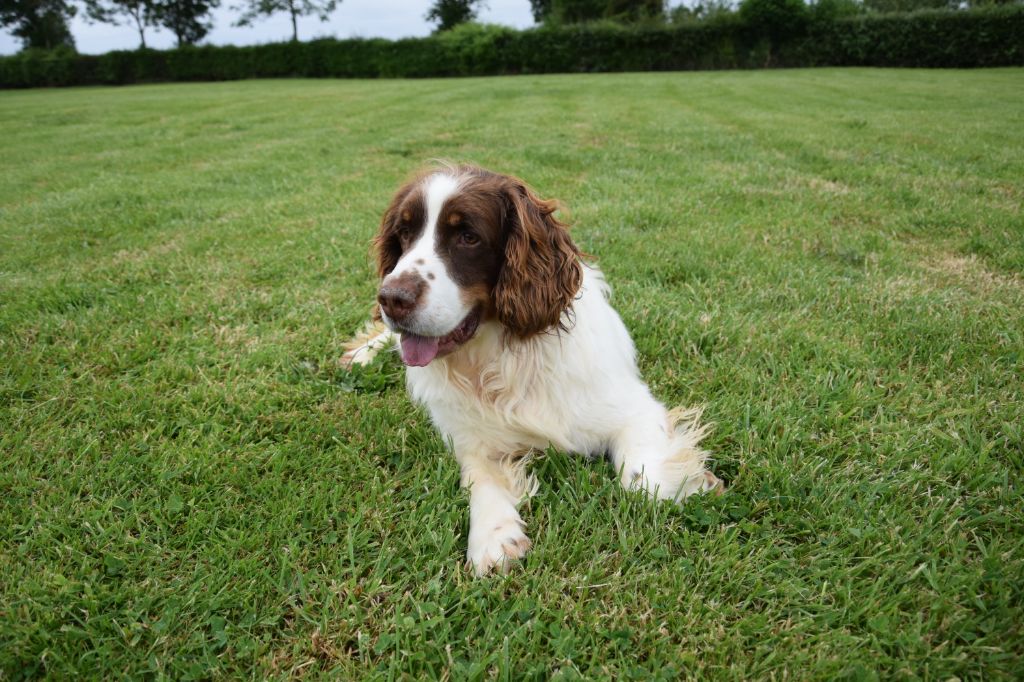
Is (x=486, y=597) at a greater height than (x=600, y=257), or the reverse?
(x=600, y=257)

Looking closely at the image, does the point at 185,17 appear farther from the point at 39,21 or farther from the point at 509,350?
the point at 509,350

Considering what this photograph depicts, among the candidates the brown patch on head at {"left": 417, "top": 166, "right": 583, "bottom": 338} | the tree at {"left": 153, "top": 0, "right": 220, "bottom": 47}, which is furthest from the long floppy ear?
Answer: the tree at {"left": 153, "top": 0, "right": 220, "bottom": 47}

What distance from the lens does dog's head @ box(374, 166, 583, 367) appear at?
2.20 meters

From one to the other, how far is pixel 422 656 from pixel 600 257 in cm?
337

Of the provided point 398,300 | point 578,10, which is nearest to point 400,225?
point 398,300

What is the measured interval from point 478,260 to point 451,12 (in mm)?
58802


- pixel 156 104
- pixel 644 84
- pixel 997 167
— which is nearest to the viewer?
pixel 997 167

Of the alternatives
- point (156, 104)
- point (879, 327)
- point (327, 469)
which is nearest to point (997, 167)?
point (879, 327)

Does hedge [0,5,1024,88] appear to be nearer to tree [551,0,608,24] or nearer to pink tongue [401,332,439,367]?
tree [551,0,608,24]

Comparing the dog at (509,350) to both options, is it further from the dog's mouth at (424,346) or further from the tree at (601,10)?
the tree at (601,10)

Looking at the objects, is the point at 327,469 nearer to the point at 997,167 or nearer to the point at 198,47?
the point at 997,167

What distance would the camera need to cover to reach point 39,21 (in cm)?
5041

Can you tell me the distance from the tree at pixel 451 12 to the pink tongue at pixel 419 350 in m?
57.9

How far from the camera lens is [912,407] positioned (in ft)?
8.24
